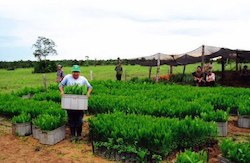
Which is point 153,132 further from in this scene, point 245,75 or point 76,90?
point 245,75

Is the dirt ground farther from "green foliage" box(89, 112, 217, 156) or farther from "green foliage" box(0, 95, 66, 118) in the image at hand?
"green foliage" box(0, 95, 66, 118)

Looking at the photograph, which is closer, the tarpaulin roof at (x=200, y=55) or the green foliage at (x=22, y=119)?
the green foliage at (x=22, y=119)

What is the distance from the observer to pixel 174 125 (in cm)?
478

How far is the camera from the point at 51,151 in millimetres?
5129

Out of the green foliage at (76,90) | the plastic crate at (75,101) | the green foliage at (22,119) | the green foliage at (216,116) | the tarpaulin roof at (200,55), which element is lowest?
the green foliage at (22,119)

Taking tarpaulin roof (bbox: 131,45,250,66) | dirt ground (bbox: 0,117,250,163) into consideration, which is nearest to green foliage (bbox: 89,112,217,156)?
dirt ground (bbox: 0,117,250,163)

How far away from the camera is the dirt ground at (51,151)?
469 centimetres

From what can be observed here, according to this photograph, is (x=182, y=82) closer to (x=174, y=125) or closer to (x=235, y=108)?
(x=235, y=108)

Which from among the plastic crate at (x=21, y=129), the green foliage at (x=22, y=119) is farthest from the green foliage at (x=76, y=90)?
the plastic crate at (x=21, y=129)

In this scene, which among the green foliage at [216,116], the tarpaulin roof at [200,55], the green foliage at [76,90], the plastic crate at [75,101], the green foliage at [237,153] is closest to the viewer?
the green foliage at [237,153]

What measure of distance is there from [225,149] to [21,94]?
892 cm

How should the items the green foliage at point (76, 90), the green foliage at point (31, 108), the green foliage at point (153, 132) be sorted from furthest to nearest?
the green foliage at point (31, 108) → the green foliage at point (76, 90) → the green foliage at point (153, 132)

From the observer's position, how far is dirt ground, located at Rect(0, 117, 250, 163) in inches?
185

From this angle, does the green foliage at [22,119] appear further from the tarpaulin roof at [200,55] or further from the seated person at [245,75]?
the seated person at [245,75]
